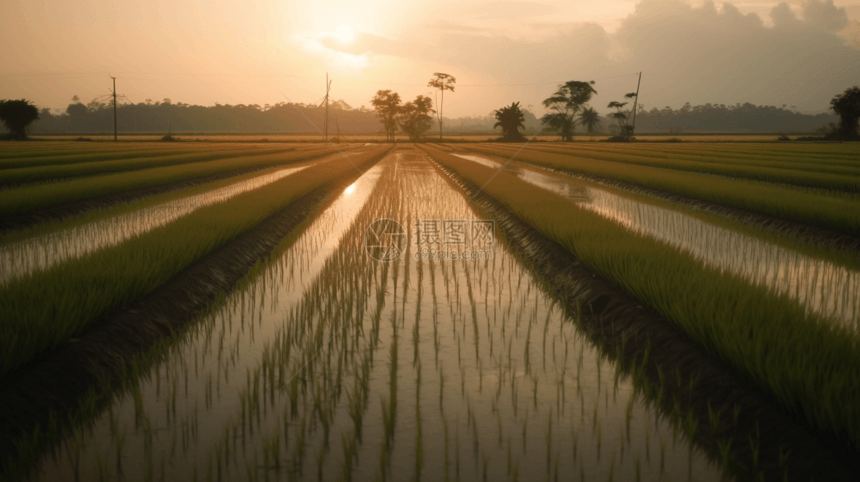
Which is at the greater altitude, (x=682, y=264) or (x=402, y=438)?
(x=682, y=264)

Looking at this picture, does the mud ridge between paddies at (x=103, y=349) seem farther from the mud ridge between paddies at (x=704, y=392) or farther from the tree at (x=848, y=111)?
the tree at (x=848, y=111)

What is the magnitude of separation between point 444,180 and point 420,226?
8.44 meters

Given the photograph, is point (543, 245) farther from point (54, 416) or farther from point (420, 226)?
point (54, 416)

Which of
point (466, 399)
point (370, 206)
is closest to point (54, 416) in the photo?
point (466, 399)

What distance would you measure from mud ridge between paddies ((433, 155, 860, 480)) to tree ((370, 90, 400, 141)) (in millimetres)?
89215

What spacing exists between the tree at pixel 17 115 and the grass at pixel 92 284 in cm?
6083

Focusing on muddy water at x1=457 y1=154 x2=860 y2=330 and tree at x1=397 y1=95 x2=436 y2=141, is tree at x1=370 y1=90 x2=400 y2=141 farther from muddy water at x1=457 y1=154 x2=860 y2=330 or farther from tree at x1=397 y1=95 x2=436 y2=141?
muddy water at x1=457 y1=154 x2=860 y2=330

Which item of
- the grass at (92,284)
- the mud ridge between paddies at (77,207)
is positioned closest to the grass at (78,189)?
the mud ridge between paddies at (77,207)

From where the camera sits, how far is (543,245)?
7.20m

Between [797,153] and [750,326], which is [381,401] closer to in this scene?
[750,326]

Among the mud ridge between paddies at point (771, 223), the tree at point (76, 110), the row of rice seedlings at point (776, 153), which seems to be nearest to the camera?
the mud ridge between paddies at point (771, 223)

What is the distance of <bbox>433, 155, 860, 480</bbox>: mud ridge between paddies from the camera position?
236 cm

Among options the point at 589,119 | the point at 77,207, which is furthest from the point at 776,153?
the point at 589,119

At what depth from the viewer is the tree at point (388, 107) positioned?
92.8 m
